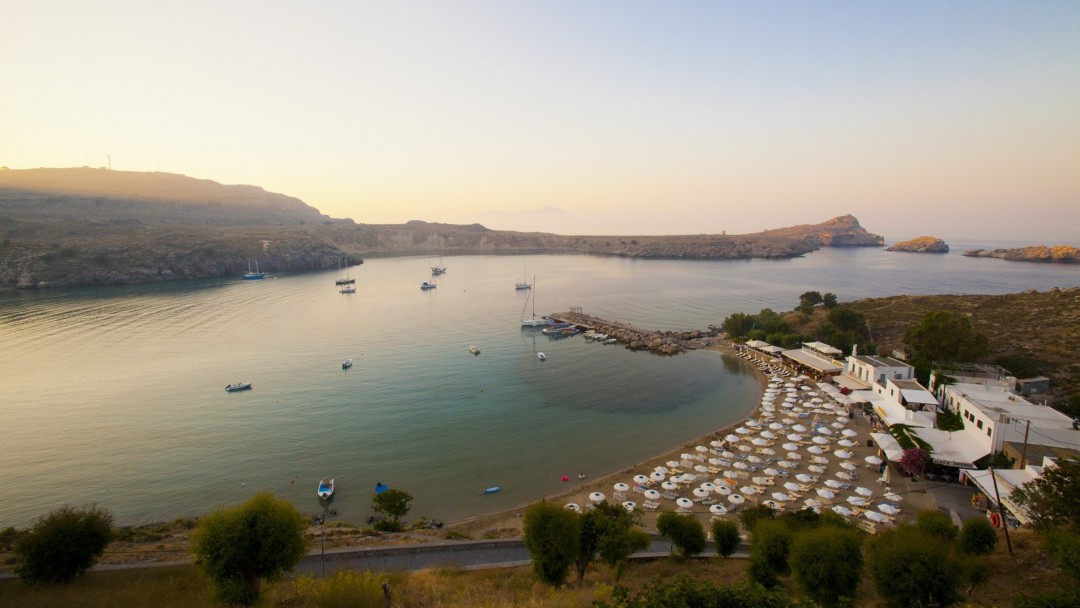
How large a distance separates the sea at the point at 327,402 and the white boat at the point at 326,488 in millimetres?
472

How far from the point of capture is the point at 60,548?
41.3ft

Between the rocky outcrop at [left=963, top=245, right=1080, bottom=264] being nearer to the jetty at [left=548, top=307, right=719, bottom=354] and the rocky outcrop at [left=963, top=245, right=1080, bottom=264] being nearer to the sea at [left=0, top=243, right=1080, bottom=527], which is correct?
the sea at [left=0, top=243, right=1080, bottom=527]

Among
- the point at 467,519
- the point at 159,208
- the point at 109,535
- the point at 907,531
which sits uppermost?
the point at 159,208

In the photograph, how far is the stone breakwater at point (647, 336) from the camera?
4731 centimetres

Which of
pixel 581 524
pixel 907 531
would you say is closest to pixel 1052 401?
pixel 907 531

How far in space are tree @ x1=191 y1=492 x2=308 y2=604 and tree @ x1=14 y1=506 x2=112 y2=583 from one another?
4008mm

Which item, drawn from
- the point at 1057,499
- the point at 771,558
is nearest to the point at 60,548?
the point at 771,558

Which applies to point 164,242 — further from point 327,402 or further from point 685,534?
point 685,534

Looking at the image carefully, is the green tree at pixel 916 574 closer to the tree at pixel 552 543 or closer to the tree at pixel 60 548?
the tree at pixel 552 543

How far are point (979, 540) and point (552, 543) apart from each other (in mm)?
12706

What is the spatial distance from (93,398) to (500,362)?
3025 centimetres

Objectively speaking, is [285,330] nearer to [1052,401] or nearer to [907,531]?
[907,531]

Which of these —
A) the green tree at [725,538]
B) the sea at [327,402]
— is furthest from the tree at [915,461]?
the green tree at [725,538]

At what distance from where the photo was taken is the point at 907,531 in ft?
38.7
